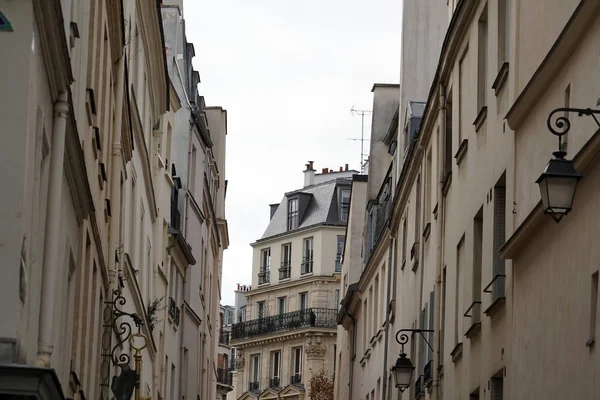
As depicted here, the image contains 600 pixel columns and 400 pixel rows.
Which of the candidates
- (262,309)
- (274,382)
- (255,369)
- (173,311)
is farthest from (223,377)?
(173,311)

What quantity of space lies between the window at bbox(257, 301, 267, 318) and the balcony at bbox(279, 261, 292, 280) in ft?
6.51

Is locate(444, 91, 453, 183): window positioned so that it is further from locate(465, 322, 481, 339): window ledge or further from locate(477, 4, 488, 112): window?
locate(465, 322, 481, 339): window ledge

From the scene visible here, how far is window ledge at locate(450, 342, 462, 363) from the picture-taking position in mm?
21630

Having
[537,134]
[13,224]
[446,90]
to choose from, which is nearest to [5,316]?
[13,224]

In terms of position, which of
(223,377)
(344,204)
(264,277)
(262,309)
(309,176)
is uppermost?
(309,176)

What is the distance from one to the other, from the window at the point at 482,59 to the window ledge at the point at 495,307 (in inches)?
142

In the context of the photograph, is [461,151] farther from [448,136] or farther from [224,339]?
[224,339]

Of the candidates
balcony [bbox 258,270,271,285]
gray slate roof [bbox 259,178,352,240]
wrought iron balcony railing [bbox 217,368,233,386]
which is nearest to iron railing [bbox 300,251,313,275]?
gray slate roof [bbox 259,178,352,240]

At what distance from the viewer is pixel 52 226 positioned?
→ 472 inches

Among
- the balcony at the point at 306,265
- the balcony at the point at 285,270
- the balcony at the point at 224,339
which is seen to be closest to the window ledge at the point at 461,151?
the balcony at the point at 306,265

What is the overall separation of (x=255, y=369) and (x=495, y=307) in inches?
2476

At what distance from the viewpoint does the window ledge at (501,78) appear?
18.3 meters

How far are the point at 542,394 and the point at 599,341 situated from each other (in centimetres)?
236

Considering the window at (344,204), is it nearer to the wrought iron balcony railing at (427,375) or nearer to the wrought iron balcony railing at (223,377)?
the wrought iron balcony railing at (223,377)
